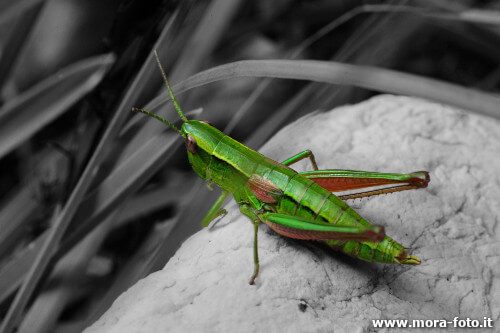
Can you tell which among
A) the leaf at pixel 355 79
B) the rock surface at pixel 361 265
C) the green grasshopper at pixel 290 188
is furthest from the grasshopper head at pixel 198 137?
the rock surface at pixel 361 265

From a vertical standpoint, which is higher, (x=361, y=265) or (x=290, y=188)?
(x=290, y=188)

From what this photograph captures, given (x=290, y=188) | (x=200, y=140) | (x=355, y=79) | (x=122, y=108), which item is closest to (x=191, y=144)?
(x=200, y=140)

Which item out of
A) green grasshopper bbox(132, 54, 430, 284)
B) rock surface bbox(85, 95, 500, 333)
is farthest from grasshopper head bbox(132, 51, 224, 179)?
rock surface bbox(85, 95, 500, 333)

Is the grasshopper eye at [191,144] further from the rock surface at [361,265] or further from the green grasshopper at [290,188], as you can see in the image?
the rock surface at [361,265]

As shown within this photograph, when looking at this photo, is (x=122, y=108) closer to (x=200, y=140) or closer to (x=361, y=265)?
(x=200, y=140)

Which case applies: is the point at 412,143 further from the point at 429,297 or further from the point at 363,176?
the point at 429,297

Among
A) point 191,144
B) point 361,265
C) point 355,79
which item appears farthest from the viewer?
point 191,144

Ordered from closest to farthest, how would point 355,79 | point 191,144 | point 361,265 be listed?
point 355,79 < point 361,265 < point 191,144
